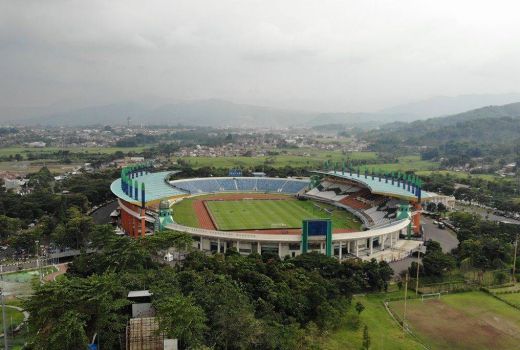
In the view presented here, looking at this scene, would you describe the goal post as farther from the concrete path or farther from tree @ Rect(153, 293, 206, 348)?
the concrete path

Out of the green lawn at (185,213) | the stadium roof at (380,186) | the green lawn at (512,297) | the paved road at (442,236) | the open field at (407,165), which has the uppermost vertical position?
the stadium roof at (380,186)

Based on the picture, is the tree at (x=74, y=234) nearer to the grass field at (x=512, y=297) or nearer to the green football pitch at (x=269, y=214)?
the green football pitch at (x=269, y=214)

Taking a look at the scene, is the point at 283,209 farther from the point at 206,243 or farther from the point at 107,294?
the point at 107,294

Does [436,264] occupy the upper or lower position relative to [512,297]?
upper

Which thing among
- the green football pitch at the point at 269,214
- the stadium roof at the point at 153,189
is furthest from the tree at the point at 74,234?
the green football pitch at the point at 269,214

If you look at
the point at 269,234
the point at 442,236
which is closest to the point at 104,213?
the point at 269,234

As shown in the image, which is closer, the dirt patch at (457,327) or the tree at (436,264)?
the dirt patch at (457,327)

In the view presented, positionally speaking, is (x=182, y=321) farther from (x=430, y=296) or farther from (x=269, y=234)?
(x=269, y=234)
